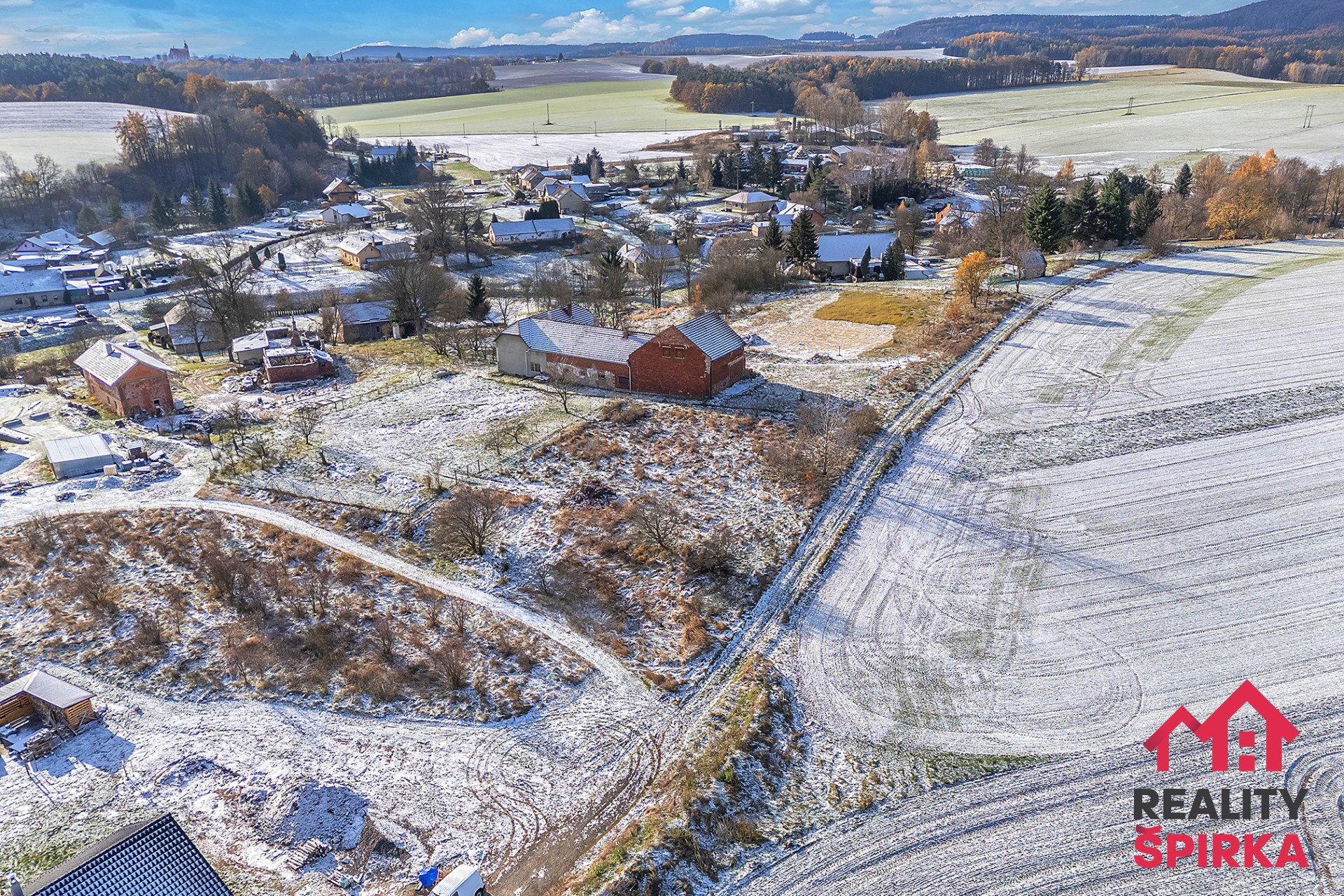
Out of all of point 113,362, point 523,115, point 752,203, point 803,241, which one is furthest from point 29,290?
point 523,115

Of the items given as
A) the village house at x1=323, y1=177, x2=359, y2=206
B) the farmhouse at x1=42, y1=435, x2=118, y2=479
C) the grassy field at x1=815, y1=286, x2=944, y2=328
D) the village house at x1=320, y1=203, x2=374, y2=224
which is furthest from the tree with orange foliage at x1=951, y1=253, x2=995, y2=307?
the village house at x1=323, y1=177, x2=359, y2=206

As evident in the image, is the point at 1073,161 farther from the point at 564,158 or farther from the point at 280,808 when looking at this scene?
the point at 280,808

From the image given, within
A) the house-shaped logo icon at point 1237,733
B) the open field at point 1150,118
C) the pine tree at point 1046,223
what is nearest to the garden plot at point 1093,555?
the house-shaped logo icon at point 1237,733

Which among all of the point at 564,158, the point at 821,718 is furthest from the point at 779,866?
the point at 564,158

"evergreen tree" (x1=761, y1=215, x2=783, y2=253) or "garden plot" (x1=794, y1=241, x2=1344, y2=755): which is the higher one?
"evergreen tree" (x1=761, y1=215, x2=783, y2=253)

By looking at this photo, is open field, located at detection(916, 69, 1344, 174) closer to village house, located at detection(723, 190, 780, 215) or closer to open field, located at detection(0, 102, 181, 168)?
village house, located at detection(723, 190, 780, 215)

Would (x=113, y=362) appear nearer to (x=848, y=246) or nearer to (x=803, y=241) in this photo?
(x=803, y=241)

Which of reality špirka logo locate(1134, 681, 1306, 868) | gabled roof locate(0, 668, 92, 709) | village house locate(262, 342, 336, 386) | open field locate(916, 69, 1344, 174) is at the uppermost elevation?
open field locate(916, 69, 1344, 174)
